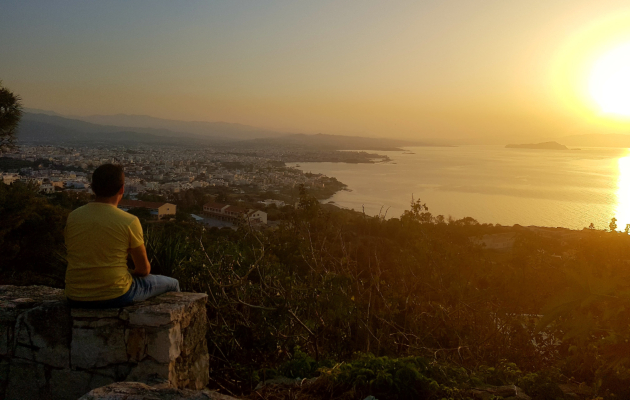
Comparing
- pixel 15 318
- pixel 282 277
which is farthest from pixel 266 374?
pixel 15 318

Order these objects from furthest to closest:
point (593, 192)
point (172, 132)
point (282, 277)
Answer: point (172, 132) → point (593, 192) → point (282, 277)

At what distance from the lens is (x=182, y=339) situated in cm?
243

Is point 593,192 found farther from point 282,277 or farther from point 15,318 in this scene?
point 15,318

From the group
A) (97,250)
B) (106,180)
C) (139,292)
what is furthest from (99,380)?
(106,180)

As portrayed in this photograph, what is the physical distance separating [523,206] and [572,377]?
27.6m

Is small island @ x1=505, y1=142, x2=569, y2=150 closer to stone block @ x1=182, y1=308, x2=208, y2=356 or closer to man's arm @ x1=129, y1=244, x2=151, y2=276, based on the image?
stone block @ x1=182, y1=308, x2=208, y2=356

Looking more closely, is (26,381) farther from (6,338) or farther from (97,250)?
(97,250)

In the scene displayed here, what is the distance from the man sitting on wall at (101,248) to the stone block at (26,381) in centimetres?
44

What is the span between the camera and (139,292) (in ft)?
8.11

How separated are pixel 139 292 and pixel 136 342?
0.31 metres

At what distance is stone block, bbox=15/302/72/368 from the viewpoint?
233 centimetres

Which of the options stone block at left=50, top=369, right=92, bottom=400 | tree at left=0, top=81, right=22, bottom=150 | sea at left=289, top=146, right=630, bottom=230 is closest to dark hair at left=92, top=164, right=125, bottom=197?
stone block at left=50, top=369, right=92, bottom=400

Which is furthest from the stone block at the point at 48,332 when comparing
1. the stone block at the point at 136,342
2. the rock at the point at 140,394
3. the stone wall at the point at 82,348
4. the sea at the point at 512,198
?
the sea at the point at 512,198

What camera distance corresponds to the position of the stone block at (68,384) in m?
2.31
